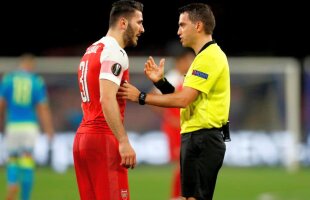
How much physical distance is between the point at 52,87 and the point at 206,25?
40.1ft

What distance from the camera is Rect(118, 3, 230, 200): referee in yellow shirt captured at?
709cm

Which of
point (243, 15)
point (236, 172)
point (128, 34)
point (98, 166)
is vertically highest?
point (243, 15)

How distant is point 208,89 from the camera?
7.08 m

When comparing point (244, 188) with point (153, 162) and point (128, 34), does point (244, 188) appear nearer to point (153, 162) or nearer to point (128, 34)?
point (153, 162)

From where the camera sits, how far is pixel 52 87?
19.2m

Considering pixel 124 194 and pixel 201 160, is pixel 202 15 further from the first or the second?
pixel 124 194

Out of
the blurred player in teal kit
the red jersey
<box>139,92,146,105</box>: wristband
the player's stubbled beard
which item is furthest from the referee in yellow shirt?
the blurred player in teal kit

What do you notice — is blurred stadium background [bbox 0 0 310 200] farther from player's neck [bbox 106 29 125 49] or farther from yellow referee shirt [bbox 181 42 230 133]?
player's neck [bbox 106 29 125 49]

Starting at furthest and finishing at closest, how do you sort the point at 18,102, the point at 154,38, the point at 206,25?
the point at 154,38 → the point at 18,102 → the point at 206,25

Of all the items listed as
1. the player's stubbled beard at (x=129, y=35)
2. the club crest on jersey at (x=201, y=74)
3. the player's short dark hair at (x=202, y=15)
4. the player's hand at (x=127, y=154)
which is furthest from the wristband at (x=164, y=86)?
the player's hand at (x=127, y=154)

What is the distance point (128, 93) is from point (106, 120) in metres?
0.37

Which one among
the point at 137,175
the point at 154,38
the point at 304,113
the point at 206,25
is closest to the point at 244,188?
the point at 137,175

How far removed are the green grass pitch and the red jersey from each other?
6.17m

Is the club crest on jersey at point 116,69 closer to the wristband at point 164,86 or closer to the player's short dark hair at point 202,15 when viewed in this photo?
the wristband at point 164,86
